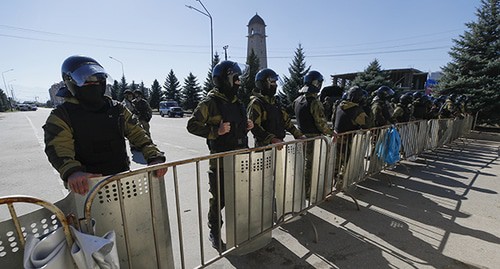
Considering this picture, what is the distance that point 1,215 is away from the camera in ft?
12.0

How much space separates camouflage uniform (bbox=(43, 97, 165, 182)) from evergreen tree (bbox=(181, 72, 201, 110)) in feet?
122

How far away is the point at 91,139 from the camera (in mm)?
2088

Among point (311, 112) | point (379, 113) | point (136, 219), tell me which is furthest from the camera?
point (379, 113)

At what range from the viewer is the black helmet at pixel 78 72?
2039 millimetres

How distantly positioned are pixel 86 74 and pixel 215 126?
4.51 feet

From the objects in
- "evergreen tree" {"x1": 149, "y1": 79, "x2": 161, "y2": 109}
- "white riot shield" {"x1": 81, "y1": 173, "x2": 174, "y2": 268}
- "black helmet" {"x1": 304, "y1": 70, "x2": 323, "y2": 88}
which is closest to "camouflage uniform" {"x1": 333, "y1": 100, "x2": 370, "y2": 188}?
"black helmet" {"x1": 304, "y1": 70, "x2": 323, "y2": 88}

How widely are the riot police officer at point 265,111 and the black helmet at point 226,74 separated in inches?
26.5

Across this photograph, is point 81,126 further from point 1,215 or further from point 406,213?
point 406,213

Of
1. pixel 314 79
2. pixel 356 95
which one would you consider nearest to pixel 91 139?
pixel 314 79

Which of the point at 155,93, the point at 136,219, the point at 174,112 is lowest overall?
the point at 174,112

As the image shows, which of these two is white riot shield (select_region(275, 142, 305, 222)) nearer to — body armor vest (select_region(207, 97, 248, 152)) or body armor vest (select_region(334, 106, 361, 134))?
body armor vest (select_region(207, 97, 248, 152))

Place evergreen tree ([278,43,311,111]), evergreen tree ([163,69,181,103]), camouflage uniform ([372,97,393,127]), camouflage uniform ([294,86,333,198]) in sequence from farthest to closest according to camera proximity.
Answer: evergreen tree ([163,69,181,103]) → evergreen tree ([278,43,311,111]) → camouflage uniform ([372,97,393,127]) → camouflage uniform ([294,86,333,198])

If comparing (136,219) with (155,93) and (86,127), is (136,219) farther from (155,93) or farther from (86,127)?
(155,93)

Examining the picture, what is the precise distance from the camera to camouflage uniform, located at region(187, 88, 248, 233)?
2.94m
